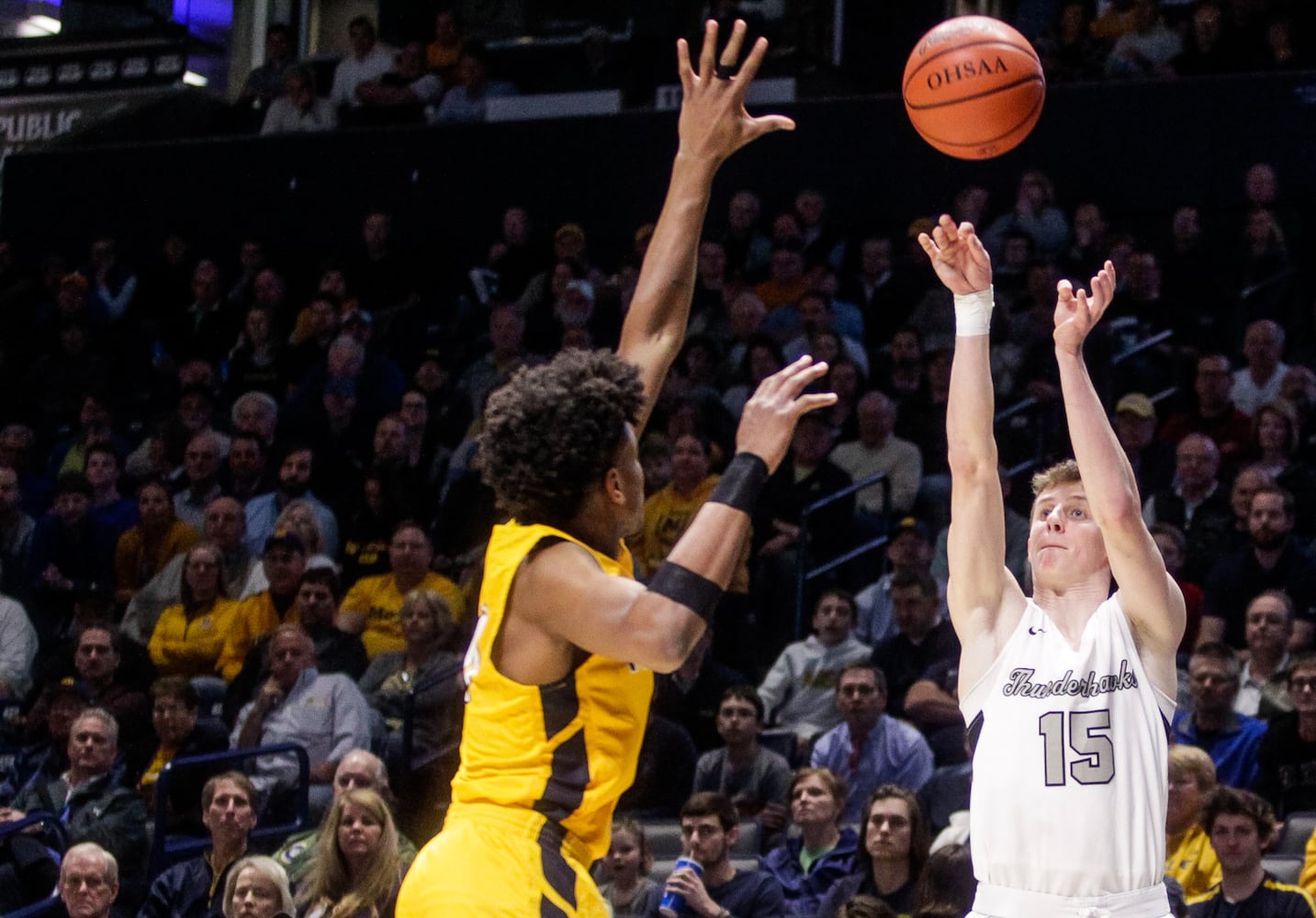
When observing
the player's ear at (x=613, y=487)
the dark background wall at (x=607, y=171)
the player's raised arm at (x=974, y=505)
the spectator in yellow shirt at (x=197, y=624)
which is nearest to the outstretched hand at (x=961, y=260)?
the player's raised arm at (x=974, y=505)

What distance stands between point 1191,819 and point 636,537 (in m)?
3.92

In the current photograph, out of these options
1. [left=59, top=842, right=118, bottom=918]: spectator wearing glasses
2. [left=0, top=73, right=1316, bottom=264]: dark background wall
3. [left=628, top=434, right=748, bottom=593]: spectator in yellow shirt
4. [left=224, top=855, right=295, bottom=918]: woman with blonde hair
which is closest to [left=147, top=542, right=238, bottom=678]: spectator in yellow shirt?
[left=628, top=434, right=748, bottom=593]: spectator in yellow shirt

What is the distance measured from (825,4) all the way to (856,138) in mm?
2265

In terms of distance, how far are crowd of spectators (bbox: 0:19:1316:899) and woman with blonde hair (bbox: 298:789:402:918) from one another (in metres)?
0.01

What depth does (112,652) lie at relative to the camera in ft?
33.0

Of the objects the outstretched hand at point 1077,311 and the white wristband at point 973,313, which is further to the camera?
the white wristband at point 973,313

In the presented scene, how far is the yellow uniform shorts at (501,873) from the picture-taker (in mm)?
3494

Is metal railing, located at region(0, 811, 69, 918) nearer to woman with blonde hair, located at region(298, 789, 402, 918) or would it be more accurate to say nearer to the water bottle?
woman with blonde hair, located at region(298, 789, 402, 918)

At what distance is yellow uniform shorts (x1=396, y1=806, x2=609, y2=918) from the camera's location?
3494 mm

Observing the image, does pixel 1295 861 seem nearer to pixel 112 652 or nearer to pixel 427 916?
pixel 427 916

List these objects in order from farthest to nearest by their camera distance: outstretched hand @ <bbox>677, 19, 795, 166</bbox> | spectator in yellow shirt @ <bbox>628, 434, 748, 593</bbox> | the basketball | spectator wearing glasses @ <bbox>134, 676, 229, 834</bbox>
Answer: spectator in yellow shirt @ <bbox>628, 434, 748, 593</bbox>
spectator wearing glasses @ <bbox>134, 676, 229, 834</bbox>
the basketball
outstretched hand @ <bbox>677, 19, 795, 166</bbox>

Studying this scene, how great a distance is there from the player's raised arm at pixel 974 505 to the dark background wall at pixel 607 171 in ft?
28.2

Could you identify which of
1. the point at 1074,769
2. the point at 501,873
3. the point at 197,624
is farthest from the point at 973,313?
the point at 197,624

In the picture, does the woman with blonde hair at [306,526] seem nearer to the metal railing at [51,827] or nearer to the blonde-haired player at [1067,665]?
the metal railing at [51,827]
